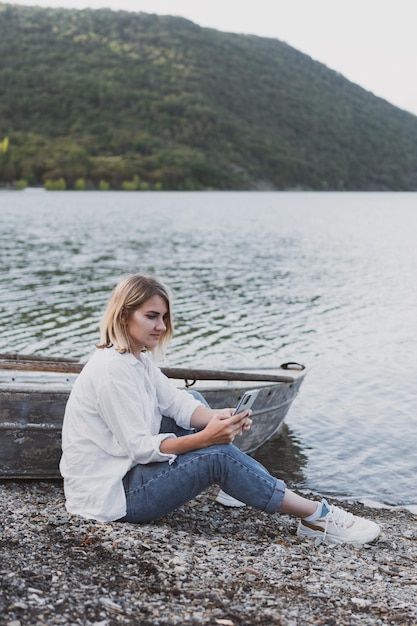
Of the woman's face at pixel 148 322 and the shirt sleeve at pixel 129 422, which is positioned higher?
the woman's face at pixel 148 322

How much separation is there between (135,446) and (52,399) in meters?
1.95

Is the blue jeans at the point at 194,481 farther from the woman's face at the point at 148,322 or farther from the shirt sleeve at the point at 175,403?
the woman's face at the point at 148,322

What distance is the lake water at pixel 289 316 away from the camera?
10.4 metres

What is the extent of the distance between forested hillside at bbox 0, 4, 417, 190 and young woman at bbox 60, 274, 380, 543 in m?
123

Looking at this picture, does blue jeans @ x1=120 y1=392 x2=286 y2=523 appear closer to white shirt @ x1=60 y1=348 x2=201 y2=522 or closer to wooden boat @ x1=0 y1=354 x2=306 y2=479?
white shirt @ x1=60 y1=348 x2=201 y2=522

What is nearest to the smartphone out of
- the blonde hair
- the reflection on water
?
the blonde hair

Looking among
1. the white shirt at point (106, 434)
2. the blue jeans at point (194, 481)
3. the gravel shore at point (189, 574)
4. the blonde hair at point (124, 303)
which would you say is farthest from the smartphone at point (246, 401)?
the gravel shore at point (189, 574)

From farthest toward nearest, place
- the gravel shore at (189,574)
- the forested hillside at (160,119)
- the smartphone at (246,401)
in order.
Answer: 1. the forested hillside at (160,119)
2. the smartphone at (246,401)
3. the gravel shore at (189,574)

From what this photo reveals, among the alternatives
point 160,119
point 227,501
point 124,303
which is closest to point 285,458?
point 227,501

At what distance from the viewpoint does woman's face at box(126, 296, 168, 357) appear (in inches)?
219

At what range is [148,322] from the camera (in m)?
5.58

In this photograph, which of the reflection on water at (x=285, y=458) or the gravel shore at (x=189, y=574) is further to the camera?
the reflection on water at (x=285, y=458)

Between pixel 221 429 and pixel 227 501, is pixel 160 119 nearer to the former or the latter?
pixel 227 501

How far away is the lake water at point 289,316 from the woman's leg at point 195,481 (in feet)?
11.6
